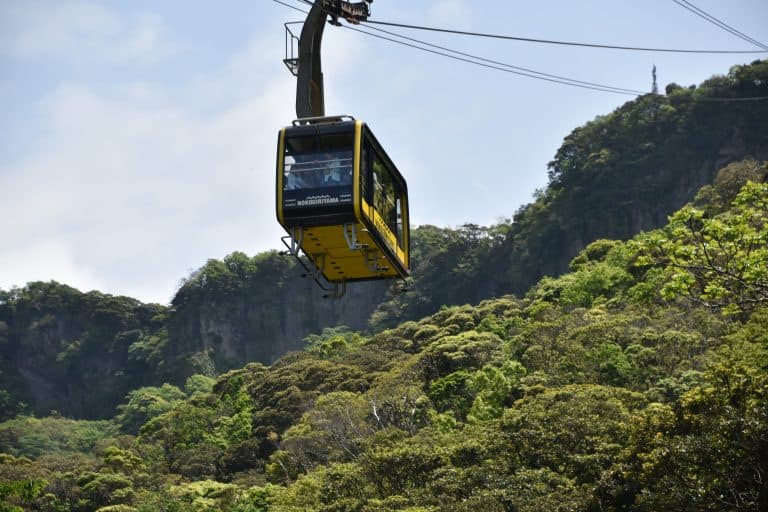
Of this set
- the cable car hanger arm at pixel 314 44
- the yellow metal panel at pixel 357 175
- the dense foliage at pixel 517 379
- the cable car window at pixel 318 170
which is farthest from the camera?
the dense foliage at pixel 517 379

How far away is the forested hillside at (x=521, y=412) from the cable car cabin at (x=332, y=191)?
3990 mm

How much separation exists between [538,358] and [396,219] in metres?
19.9

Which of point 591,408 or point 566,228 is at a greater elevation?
point 566,228

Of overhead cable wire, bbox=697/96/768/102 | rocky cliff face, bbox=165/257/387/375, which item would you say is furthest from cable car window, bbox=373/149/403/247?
rocky cliff face, bbox=165/257/387/375

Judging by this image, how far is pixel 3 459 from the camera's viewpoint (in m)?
52.2

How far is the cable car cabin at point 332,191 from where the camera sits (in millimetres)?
18984

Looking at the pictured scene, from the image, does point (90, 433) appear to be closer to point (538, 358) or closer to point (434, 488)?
point (538, 358)

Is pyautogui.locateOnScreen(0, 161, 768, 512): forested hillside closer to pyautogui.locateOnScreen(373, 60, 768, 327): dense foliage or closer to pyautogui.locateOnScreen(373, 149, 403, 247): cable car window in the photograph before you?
pyautogui.locateOnScreen(373, 149, 403, 247): cable car window

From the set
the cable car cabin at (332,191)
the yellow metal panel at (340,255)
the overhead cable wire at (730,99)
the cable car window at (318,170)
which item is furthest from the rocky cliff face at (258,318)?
the cable car window at (318,170)

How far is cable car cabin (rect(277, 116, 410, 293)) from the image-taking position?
18984mm

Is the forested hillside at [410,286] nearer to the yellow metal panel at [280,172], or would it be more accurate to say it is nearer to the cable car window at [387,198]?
the cable car window at [387,198]

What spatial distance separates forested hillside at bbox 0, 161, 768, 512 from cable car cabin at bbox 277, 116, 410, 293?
13.1 feet

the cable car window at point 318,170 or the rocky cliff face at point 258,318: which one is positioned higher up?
the rocky cliff face at point 258,318

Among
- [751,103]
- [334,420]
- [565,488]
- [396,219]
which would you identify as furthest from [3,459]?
[751,103]
